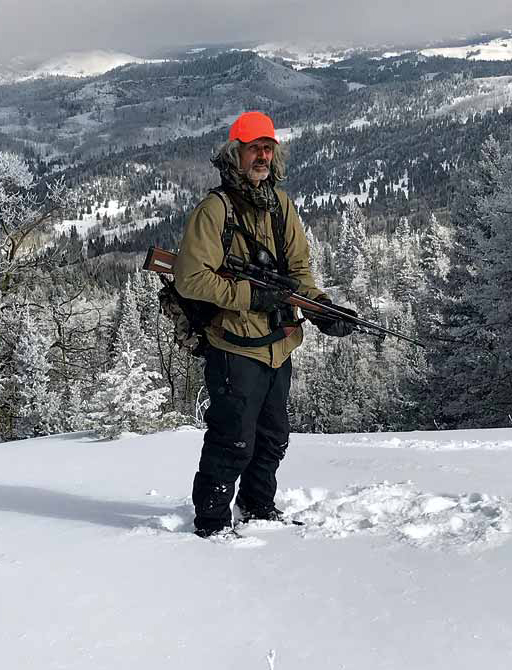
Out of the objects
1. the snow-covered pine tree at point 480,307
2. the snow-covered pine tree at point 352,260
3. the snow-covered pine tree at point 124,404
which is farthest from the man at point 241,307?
the snow-covered pine tree at point 352,260

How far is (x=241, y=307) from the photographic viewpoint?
12.3 feet

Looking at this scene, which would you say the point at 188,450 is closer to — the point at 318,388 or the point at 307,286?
the point at 307,286

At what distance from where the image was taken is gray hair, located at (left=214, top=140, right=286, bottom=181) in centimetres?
380

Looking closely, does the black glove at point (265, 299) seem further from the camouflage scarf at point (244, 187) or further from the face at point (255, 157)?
the face at point (255, 157)

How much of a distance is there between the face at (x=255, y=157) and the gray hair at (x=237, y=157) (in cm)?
4

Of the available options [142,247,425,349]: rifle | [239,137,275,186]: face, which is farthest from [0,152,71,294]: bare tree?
[239,137,275,186]: face

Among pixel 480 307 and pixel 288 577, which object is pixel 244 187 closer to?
pixel 288 577

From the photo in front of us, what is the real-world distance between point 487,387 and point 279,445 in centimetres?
1631

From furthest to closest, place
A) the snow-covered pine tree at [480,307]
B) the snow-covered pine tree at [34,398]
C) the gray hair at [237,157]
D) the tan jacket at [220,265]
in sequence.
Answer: the snow-covered pine tree at [34,398] → the snow-covered pine tree at [480,307] → the gray hair at [237,157] → the tan jacket at [220,265]

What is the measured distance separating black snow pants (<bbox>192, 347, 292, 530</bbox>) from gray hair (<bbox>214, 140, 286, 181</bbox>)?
120 centimetres

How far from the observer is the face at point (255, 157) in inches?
150

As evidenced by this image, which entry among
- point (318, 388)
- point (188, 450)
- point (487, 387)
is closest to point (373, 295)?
point (318, 388)

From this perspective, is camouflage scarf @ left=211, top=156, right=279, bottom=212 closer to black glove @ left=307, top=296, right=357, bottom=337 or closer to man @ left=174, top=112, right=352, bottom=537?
man @ left=174, top=112, right=352, bottom=537

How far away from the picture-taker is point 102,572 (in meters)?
3.34
